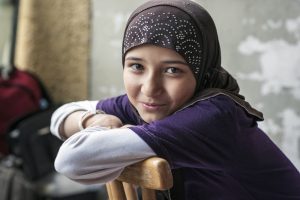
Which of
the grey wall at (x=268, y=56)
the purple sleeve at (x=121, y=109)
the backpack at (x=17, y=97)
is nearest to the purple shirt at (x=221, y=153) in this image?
the purple sleeve at (x=121, y=109)

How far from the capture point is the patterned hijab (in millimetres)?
989

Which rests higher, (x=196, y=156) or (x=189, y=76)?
(x=189, y=76)

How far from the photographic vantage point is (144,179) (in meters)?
0.82

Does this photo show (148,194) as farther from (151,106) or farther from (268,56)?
(268,56)

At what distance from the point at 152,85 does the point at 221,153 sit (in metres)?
0.19

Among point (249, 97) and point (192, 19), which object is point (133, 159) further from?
point (249, 97)

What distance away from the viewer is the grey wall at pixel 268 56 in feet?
6.09

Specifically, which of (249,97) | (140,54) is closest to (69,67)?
(249,97)

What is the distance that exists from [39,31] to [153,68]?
2.02 metres

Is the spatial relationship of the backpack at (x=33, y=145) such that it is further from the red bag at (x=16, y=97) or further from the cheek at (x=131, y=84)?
the cheek at (x=131, y=84)

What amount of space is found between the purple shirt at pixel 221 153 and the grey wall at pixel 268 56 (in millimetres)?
793

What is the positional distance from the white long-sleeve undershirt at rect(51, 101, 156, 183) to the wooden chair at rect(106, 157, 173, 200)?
0.07 feet

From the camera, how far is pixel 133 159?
0.86 m

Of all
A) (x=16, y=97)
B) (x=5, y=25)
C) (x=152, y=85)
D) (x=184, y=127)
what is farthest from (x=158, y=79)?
(x=5, y=25)
